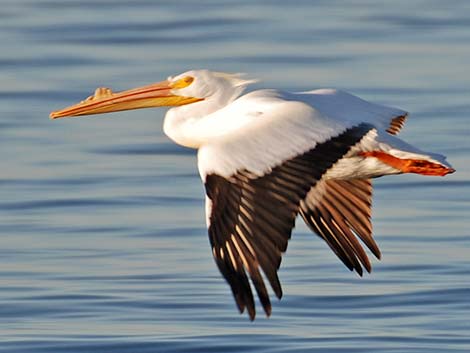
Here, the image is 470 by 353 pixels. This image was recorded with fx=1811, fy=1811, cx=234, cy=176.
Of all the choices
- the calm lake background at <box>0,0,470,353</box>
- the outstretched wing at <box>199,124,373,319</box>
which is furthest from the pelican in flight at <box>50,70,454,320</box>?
the calm lake background at <box>0,0,470,353</box>

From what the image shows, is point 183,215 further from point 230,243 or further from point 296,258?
point 230,243

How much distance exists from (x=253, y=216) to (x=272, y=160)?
0.30 m

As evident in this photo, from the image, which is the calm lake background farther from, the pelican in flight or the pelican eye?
the pelican eye

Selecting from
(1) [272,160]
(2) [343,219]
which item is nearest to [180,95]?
(2) [343,219]

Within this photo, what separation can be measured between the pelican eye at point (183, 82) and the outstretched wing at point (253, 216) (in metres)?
1.72

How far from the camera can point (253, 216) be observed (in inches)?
316

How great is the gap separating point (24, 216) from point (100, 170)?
1381 millimetres

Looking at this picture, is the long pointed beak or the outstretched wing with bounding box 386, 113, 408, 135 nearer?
the outstretched wing with bounding box 386, 113, 408, 135

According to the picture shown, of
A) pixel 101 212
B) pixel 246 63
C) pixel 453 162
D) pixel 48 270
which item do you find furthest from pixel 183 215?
pixel 246 63

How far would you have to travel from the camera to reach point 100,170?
1294 cm

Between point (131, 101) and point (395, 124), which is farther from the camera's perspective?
point (131, 101)

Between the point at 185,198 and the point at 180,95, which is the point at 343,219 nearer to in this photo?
the point at 180,95

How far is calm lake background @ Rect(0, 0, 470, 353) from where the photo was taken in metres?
9.86

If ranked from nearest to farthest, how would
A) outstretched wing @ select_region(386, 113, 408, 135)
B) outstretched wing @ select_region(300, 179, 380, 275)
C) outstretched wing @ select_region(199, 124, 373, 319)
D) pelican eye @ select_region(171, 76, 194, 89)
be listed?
outstretched wing @ select_region(199, 124, 373, 319) < outstretched wing @ select_region(300, 179, 380, 275) < outstretched wing @ select_region(386, 113, 408, 135) < pelican eye @ select_region(171, 76, 194, 89)
